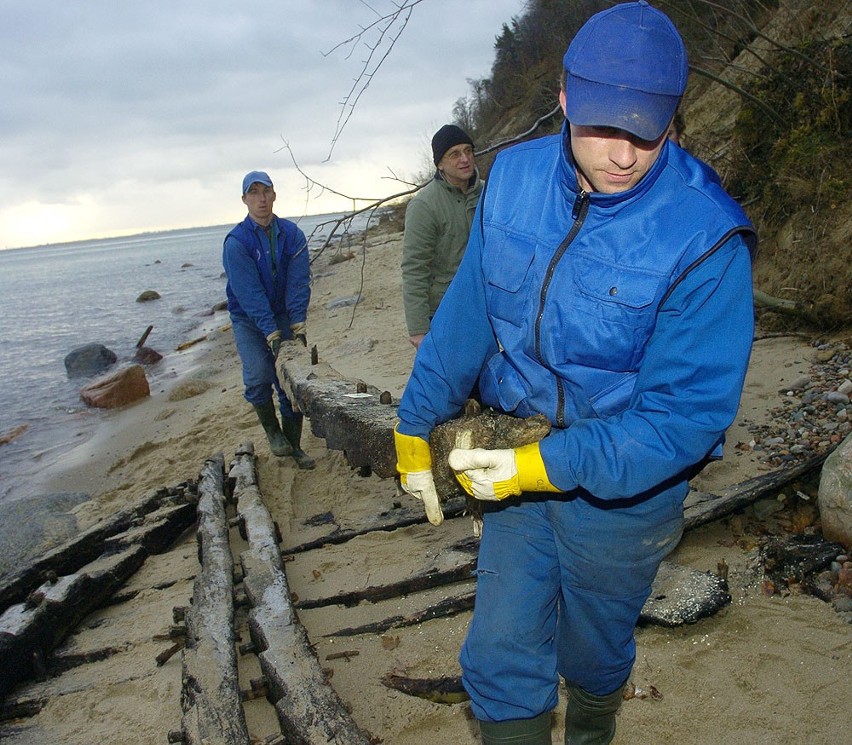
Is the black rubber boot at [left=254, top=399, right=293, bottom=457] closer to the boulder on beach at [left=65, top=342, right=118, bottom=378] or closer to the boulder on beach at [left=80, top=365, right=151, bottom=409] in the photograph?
the boulder on beach at [left=80, top=365, right=151, bottom=409]

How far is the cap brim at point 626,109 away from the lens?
1738mm

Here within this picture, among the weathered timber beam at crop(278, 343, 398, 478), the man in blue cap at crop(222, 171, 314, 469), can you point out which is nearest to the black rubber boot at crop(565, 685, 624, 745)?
the weathered timber beam at crop(278, 343, 398, 478)

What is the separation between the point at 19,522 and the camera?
6.81 meters

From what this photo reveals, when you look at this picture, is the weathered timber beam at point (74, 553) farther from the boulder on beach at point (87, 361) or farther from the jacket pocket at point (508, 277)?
the boulder on beach at point (87, 361)

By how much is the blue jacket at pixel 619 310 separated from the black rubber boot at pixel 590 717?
833 mm

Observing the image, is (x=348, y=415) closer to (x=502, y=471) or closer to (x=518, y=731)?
(x=502, y=471)

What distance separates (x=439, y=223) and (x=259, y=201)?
1.76 metres

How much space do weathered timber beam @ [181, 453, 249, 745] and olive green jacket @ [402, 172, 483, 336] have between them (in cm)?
215

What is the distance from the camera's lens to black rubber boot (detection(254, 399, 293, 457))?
245 inches

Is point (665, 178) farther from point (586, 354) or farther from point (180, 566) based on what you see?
point (180, 566)

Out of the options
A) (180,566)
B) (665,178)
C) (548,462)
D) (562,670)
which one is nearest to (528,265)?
(665,178)

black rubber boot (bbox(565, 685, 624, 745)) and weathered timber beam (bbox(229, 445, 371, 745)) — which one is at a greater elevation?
weathered timber beam (bbox(229, 445, 371, 745))

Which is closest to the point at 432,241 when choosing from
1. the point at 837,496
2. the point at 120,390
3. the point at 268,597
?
the point at 268,597

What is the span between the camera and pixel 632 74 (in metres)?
1.74
